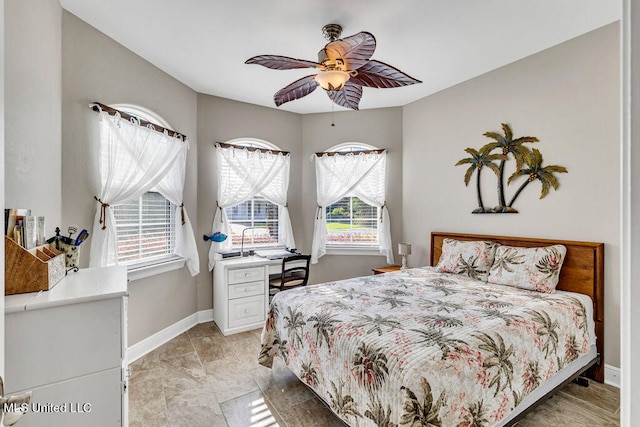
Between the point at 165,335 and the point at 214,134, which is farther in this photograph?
the point at 214,134

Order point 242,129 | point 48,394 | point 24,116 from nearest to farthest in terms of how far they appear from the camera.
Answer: point 48,394 < point 24,116 < point 242,129

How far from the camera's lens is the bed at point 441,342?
1.42 m

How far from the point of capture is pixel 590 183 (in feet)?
8.36

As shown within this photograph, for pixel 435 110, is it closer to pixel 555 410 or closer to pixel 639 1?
pixel 555 410

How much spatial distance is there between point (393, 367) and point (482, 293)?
141 centimetres

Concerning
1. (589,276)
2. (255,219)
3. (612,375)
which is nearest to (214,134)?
(255,219)

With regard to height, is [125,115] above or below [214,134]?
below

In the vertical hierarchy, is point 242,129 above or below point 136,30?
below

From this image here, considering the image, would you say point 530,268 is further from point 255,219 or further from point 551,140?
point 255,219

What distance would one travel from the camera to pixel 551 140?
2.79 m

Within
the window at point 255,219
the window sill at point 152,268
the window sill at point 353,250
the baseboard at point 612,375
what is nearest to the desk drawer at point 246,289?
the window sill at point 152,268

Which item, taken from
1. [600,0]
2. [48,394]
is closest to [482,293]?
[600,0]

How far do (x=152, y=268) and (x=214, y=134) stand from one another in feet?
5.78

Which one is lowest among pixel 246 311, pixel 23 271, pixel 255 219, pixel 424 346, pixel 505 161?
pixel 246 311
